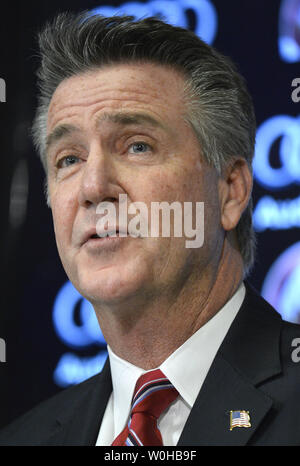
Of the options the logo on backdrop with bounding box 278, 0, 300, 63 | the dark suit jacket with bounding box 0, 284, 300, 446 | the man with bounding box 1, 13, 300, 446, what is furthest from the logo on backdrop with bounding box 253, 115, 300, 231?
the dark suit jacket with bounding box 0, 284, 300, 446

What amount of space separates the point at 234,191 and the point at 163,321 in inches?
16.2

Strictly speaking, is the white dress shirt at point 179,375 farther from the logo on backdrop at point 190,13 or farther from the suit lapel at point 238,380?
the logo on backdrop at point 190,13

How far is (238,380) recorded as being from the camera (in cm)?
155

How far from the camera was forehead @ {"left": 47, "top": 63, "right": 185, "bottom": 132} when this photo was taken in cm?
170

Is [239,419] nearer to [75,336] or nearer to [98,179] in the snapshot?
[98,179]

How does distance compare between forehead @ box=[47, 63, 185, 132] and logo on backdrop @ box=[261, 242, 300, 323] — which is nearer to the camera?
forehead @ box=[47, 63, 185, 132]

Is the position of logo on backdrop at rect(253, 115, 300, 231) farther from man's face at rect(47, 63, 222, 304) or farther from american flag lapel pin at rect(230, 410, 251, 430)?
american flag lapel pin at rect(230, 410, 251, 430)

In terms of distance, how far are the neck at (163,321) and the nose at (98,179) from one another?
0.92 feet

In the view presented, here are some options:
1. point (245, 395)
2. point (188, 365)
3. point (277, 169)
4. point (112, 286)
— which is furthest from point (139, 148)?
point (277, 169)

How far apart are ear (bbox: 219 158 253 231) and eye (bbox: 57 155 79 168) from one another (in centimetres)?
39

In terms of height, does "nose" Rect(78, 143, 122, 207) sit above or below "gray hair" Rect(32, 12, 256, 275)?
below
